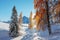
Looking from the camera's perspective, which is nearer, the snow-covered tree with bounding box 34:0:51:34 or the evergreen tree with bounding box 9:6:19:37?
the snow-covered tree with bounding box 34:0:51:34

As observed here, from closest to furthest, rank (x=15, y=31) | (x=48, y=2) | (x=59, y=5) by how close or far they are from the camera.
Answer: (x=59, y=5) → (x=48, y=2) → (x=15, y=31)

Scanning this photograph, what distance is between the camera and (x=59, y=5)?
85.0 feet

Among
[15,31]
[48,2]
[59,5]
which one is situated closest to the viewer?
[59,5]

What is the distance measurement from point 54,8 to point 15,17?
28.7 m

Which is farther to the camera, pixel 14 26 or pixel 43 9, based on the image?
pixel 14 26

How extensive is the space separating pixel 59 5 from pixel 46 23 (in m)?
4.40

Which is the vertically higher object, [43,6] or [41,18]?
[43,6]

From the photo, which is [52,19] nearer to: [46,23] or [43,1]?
[46,23]

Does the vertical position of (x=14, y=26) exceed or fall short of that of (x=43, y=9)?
it falls short

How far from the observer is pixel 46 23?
2806cm

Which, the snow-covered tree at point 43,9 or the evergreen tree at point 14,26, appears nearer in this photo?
the snow-covered tree at point 43,9

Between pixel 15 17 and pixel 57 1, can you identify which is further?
pixel 15 17

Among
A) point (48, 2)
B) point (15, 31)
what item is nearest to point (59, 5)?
point (48, 2)

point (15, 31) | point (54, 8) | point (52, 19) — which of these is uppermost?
point (54, 8)
